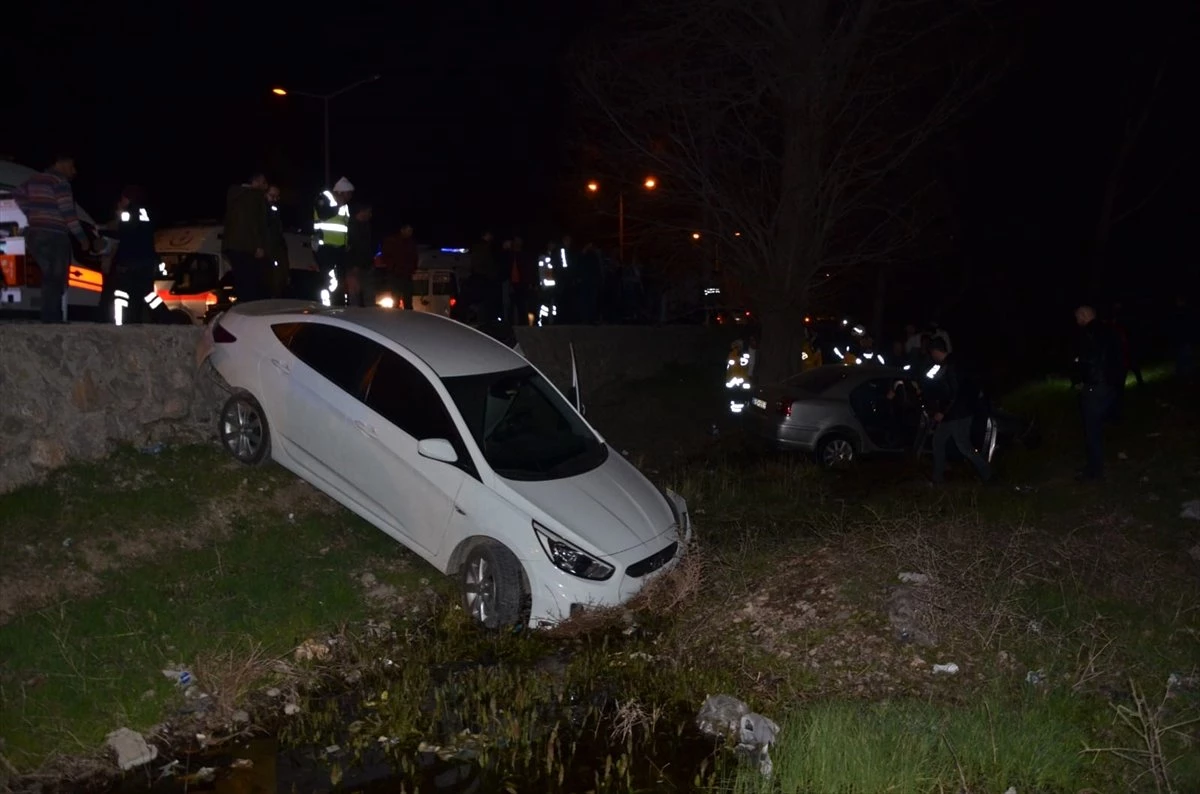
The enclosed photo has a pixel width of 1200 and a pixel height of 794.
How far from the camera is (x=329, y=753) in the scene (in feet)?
20.4

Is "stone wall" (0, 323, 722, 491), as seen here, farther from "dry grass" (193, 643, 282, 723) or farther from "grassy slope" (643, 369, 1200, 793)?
"grassy slope" (643, 369, 1200, 793)

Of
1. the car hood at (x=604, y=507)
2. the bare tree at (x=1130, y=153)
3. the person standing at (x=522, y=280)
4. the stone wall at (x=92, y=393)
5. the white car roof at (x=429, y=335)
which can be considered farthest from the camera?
the bare tree at (x=1130, y=153)

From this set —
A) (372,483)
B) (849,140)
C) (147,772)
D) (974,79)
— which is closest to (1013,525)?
(372,483)

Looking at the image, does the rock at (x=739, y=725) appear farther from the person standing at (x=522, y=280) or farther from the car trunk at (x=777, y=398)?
the person standing at (x=522, y=280)

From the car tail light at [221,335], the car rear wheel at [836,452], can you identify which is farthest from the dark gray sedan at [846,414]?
the car tail light at [221,335]

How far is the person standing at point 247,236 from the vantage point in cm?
1198

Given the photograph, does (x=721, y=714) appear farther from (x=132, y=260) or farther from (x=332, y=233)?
(x=332, y=233)

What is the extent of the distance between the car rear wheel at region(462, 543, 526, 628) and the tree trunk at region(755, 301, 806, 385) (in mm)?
10990

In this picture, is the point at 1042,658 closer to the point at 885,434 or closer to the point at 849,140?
the point at 885,434

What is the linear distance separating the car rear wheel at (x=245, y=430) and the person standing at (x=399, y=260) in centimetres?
541

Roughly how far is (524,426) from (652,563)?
1.56 m

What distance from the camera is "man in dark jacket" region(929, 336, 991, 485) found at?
12.1 metres

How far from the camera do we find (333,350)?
9273 mm

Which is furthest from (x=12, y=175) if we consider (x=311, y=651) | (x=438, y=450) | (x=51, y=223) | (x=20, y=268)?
(x=311, y=651)
